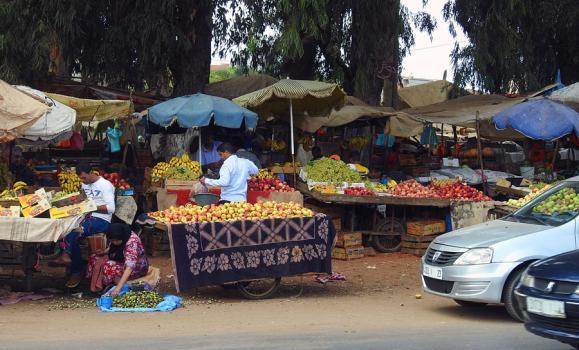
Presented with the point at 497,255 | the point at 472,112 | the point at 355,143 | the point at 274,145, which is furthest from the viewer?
the point at 355,143

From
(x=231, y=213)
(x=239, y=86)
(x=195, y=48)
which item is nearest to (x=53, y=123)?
(x=231, y=213)

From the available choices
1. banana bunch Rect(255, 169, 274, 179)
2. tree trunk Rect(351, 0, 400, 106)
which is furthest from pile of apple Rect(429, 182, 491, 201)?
tree trunk Rect(351, 0, 400, 106)

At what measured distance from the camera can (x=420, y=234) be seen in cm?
1425

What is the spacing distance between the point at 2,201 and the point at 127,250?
1647 mm

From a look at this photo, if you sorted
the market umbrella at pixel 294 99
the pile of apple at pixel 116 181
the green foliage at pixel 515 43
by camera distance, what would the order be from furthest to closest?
the green foliage at pixel 515 43, the market umbrella at pixel 294 99, the pile of apple at pixel 116 181

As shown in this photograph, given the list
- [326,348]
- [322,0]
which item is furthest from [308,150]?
[326,348]

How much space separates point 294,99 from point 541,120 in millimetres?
4562

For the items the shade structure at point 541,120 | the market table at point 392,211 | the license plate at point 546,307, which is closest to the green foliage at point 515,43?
the shade structure at point 541,120

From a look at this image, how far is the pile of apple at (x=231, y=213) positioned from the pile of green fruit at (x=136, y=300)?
93cm

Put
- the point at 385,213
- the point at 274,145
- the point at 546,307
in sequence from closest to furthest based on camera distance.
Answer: the point at 546,307 < the point at 385,213 < the point at 274,145

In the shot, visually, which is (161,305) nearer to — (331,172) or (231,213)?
(231,213)

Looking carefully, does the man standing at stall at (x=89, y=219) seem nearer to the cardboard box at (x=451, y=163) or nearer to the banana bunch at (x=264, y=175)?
the banana bunch at (x=264, y=175)

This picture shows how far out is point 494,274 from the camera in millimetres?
8312

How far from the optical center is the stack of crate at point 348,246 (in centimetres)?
1379
